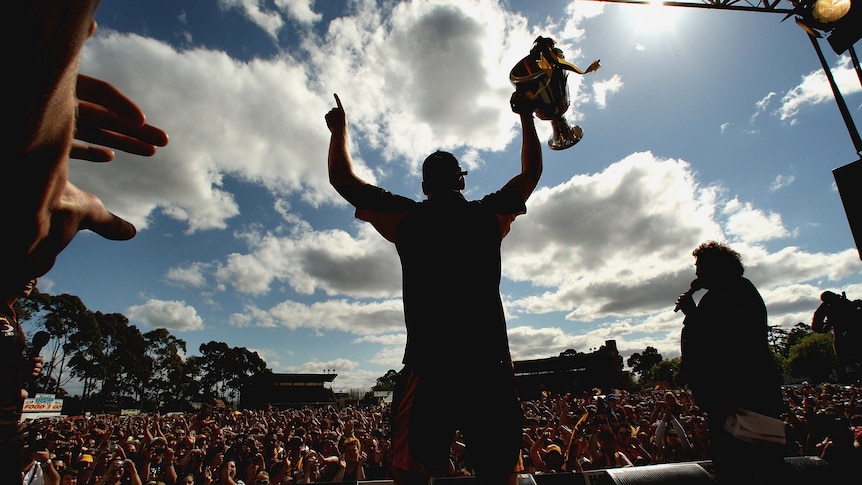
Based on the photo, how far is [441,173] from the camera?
6.54ft

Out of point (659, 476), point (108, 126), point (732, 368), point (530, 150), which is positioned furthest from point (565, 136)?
→ point (108, 126)

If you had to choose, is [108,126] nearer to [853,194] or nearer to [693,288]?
[693,288]

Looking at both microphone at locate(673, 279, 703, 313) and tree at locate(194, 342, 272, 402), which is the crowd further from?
tree at locate(194, 342, 272, 402)

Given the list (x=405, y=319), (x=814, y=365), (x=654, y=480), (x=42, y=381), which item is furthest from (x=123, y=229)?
(x=42, y=381)

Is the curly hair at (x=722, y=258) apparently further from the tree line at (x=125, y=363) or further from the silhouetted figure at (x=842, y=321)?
the tree line at (x=125, y=363)

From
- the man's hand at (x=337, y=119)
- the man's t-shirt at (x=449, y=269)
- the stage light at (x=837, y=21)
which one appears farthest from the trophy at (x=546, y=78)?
the stage light at (x=837, y=21)

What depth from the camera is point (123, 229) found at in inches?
44.3

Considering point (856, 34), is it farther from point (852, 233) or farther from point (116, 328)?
point (116, 328)

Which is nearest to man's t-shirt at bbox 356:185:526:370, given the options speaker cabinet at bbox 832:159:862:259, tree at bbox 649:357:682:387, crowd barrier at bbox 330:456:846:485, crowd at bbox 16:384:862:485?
crowd barrier at bbox 330:456:846:485

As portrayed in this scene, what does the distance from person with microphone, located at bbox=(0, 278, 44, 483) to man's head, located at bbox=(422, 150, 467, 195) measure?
8.89ft

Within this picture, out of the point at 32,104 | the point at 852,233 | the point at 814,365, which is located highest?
the point at 852,233

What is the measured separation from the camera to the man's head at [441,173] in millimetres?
1986

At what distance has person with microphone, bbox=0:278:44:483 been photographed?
8.23 feet

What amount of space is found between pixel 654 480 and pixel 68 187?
11.9ft
